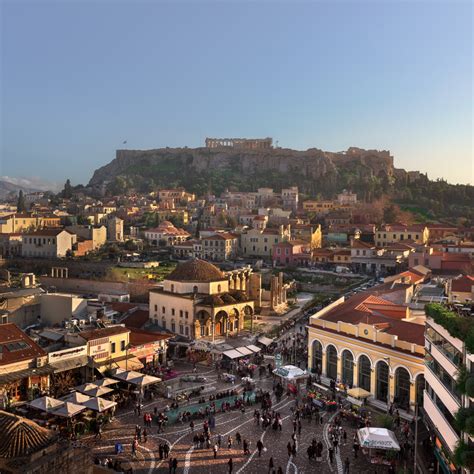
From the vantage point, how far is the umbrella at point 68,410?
21.7 m

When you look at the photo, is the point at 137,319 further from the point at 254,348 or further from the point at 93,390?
the point at 93,390

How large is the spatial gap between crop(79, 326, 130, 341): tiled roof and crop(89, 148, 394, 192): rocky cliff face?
10322cm

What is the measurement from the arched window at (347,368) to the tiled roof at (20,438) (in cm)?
1757

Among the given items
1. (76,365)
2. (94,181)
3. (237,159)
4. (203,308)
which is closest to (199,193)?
(237,159)

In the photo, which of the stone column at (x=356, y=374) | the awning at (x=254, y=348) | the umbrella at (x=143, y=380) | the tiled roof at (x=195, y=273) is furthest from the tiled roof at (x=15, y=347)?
the tiled roof at (x=195, y=273)

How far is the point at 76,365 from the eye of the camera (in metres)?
27.1

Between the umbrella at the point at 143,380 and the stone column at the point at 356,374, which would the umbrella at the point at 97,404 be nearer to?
the umbrella at the point at 143,380

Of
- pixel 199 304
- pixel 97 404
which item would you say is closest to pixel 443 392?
pixel 97 404

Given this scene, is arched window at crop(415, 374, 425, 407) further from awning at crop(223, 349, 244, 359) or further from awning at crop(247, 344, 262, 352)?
awning at crop(247, 344, 262, 352)

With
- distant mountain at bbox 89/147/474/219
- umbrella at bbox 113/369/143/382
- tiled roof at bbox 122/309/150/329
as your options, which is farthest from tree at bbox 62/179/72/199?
umbrella at bbox 113/369/143/382

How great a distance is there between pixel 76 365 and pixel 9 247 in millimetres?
56029

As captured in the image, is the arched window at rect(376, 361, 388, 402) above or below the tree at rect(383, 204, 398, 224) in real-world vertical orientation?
below

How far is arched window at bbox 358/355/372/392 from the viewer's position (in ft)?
89.6

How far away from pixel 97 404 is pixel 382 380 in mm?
12544
